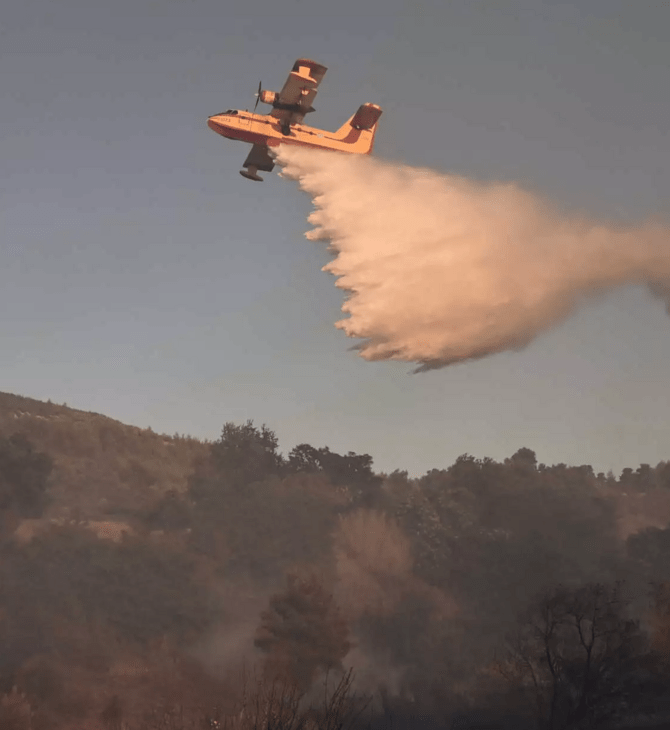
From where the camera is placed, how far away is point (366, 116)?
163 ft

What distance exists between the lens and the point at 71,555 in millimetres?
66375

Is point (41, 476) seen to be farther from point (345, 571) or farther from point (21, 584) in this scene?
point (345, 571)

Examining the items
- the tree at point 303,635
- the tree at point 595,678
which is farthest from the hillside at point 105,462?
the tree at point 595,678

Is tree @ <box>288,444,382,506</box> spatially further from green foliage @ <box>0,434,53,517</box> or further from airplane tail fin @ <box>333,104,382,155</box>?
airplane tail fin @ <box>333,104,382,155</box>

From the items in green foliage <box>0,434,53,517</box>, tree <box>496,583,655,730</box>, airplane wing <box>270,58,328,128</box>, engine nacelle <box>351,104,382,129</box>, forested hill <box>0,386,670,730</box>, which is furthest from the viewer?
green foliage <box>0,434,53,517</box>

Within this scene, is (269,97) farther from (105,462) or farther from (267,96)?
(105,462)

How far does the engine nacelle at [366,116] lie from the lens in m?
49.4

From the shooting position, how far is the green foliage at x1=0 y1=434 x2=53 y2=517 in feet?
244

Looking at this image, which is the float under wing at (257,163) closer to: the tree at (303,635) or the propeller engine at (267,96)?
the propeller engine at (267,96)

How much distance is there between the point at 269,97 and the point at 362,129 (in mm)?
6428

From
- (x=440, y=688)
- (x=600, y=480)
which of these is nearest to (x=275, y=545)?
(x=440, y=688)

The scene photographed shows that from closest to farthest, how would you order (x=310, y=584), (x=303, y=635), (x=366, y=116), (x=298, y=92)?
(x=298, y=92)
(x=366, y=116)
(x=303, y=635)
(x=310, y=584)

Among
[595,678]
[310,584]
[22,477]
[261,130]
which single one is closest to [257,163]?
[261,130]

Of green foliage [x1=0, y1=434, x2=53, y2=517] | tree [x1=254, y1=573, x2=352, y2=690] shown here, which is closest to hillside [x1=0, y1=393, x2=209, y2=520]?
green foliage [x1=0, y1=434, x2=53, y2=517]
